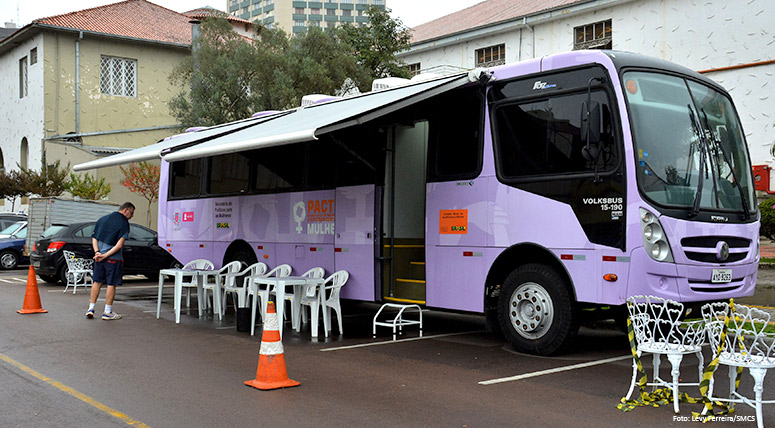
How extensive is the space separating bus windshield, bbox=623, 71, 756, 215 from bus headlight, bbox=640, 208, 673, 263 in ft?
0.64

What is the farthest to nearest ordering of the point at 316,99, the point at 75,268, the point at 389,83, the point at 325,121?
the point at 75,268
the point at 316,99
the point at 389,83
the point at 325,121

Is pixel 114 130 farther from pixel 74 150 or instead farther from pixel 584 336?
pixel 584 336

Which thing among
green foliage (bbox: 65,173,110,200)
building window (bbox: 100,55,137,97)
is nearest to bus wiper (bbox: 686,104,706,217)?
green foliage (bbox: 65,173,110,200)

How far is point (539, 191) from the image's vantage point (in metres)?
8.71

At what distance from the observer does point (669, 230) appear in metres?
7.80

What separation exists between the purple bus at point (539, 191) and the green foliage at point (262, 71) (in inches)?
490

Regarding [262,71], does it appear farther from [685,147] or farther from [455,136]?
[685,147]

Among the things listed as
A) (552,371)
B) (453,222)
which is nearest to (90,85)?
(453,222)

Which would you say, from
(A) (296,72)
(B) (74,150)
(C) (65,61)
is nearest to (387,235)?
(A) (296,72)

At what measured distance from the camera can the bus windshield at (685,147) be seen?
7973 mm

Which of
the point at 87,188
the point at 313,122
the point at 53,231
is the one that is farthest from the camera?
the point at 87,188

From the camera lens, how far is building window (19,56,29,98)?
3589 centimetres

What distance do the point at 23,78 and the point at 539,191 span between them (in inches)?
1335

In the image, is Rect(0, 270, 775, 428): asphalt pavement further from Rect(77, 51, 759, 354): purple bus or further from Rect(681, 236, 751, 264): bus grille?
Rect(681, 236, 751, 264): bus grille
